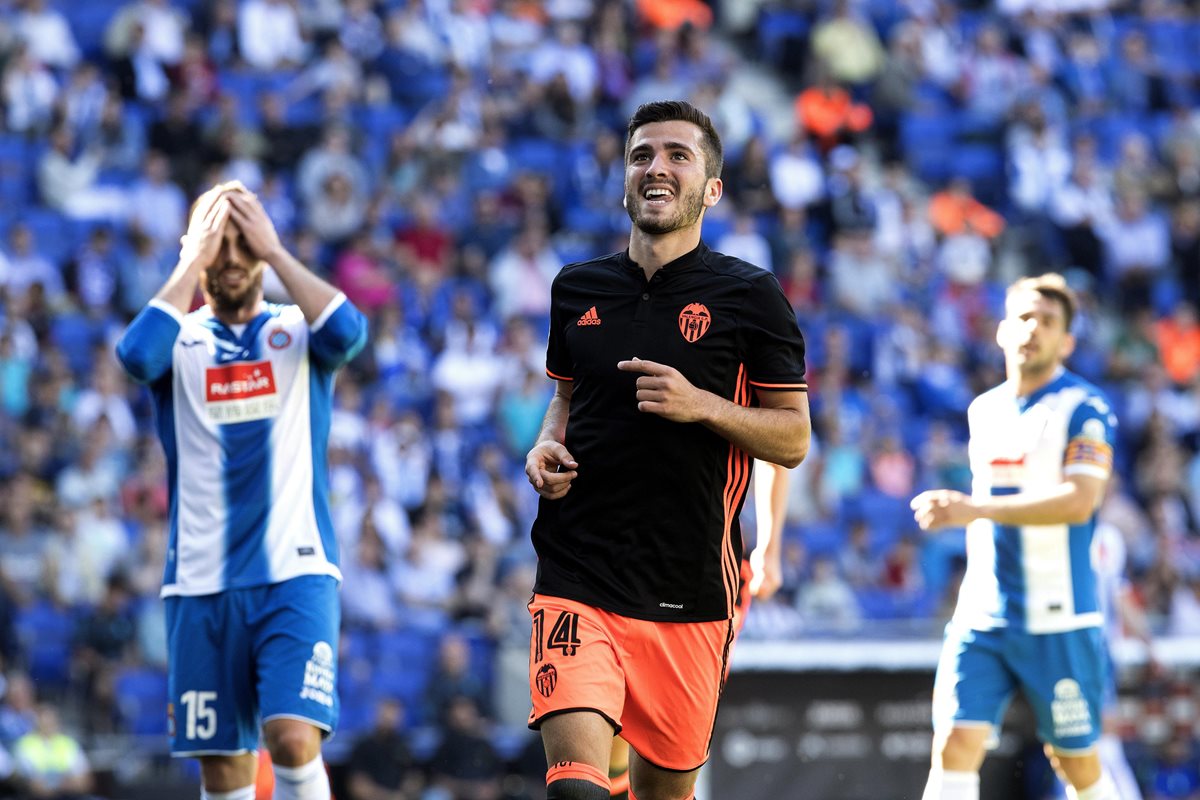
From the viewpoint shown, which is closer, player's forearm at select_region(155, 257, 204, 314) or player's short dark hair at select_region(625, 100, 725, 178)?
player's short dark hair at select_region(625, 100, 725, 178)

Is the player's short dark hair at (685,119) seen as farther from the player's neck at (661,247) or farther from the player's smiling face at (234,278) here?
the player's smiling face at (234,278)

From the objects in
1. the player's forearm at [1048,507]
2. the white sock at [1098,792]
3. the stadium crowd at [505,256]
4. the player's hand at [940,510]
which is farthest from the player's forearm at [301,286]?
the stadium crowd at [505,256]

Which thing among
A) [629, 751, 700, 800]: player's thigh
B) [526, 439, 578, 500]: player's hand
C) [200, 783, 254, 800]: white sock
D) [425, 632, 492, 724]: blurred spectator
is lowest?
[425, 632, 492, 724]: blurred spectator

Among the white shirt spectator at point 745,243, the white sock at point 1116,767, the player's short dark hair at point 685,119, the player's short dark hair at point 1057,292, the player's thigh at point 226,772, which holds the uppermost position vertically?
the white shirt spectator at point 745,243

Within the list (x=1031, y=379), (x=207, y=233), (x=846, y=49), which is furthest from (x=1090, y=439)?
(x=846, y=49)

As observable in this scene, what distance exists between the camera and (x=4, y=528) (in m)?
13.3

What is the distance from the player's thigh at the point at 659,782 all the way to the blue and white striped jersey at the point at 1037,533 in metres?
2.49

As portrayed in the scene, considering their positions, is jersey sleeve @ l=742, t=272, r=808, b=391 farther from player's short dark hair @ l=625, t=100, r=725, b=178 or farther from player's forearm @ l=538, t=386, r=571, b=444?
player's forearm @ l=538, t=386, r=571, b=444

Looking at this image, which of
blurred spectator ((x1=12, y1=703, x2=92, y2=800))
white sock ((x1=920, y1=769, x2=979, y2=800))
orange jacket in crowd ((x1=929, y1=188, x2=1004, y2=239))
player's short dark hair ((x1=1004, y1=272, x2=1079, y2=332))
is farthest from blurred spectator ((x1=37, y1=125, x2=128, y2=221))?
white sock ((x1=920, y1=769, x2=979, y2=800))

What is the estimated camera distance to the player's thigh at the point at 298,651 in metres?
6.57

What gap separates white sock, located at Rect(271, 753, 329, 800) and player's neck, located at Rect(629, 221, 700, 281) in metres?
2.26

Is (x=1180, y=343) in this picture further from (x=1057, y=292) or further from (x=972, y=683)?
(x=972, y=683)

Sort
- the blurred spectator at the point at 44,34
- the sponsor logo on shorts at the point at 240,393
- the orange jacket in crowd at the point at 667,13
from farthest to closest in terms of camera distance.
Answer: the orange jacket in crowd at the point at 667,13 < the blurred spectator at the point at 44,34 < the sponsor logo on shorts at the point at 240,393

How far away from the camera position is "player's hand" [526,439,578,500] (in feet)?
19.3
